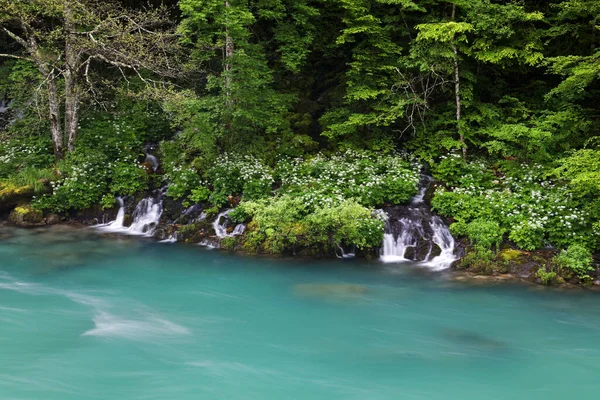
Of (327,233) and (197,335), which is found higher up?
(327,233)

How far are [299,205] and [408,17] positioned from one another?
8327mm

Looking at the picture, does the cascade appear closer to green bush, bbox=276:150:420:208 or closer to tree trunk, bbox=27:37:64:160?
green bush, bbox=276:150:420:208

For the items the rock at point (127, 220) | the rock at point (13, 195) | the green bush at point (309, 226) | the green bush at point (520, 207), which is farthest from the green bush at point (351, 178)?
the rock at point (13, 195)

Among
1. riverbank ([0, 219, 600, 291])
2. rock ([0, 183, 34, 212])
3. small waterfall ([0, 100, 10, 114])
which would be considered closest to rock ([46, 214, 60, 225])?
riverbank ([0, 219, 600, 291])

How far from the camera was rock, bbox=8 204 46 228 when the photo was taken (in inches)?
618

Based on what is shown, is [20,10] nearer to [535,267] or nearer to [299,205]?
[299,205]

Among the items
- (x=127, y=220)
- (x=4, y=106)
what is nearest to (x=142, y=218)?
(x=127, y=220)

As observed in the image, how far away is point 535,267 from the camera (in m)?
11.7

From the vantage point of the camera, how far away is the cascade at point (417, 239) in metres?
12.9

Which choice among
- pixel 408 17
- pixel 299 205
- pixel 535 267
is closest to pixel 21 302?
pixel 299 205

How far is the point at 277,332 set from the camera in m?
9.23

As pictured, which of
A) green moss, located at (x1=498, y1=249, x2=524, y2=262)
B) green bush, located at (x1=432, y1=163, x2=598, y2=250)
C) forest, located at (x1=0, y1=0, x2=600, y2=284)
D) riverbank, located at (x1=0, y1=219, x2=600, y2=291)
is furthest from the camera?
forest, located at (x1=0, y1=0, x2=600, y2=284)

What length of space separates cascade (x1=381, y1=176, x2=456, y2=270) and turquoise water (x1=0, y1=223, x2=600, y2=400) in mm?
639

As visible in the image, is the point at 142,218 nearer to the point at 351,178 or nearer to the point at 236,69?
the point at 236,69
